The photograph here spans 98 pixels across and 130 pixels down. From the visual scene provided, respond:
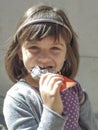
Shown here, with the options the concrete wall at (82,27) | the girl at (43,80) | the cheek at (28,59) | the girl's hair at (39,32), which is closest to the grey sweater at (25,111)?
the girl at (43,80)

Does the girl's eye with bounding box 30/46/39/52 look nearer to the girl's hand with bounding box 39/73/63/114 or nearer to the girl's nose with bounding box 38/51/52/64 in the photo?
the girl's nose with bounding box 38/51/52/64

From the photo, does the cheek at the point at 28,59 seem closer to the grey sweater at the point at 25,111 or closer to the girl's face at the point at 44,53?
the girl's face at the point at 44,53

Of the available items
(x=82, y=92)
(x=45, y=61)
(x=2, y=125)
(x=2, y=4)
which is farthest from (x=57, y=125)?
(x=2, y=4)

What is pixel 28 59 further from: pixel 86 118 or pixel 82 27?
pixel 82 27

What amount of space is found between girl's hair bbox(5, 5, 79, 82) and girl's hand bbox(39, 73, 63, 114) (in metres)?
0.22

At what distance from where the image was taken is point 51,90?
1761mm

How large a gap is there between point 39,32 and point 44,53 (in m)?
0.09

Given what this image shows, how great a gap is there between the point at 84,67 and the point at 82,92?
2.83m

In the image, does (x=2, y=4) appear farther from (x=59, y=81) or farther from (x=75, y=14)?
(x=59, y=81)

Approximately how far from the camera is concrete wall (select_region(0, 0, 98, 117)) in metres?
4.82

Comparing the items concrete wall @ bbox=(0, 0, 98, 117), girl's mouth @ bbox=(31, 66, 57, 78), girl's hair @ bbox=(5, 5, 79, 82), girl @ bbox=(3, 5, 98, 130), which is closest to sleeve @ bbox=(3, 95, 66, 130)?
girl @ bbox=(3, 5, 98, 130)

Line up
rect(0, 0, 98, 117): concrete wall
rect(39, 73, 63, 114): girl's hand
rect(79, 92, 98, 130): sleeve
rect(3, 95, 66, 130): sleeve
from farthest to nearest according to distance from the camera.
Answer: rect(0, 0, 98, 117): concrete wall
rect(79, 92, 98, 130): sleeve
rect(3, 95, 66, 130): sleeve
rect(39, 73, 63, 114): girl's hand

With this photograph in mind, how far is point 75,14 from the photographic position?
4848 mm

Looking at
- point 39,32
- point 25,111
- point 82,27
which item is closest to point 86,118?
point 25,111
